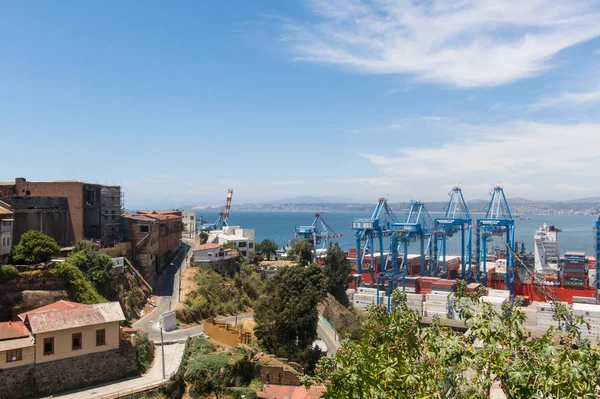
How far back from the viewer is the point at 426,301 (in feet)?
165

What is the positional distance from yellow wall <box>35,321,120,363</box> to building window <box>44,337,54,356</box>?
11 centimetres

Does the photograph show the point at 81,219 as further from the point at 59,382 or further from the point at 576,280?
the point at 576,280

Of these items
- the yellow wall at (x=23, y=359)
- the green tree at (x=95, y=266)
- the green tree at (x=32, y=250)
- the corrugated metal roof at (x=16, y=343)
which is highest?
the green tree at (x=32, y=250)

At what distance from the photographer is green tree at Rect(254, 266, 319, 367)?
85.7 ft

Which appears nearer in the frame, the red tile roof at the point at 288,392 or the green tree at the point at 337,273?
the red tile roof at the point at 288,392

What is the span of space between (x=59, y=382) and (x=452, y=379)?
1648 centimetres

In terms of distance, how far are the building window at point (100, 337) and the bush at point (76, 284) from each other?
488 centimetres

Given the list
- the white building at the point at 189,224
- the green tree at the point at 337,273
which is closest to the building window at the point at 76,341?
the green tree at the point at 337,273

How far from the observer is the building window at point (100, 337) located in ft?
69.5

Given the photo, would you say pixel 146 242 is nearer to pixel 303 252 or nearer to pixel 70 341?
pixel 70 341

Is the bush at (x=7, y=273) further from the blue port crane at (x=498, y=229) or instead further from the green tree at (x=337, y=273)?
the blue port crane at (x=498, y=229)

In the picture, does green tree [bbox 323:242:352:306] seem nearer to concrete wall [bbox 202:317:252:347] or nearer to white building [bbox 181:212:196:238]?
concrete wall [bbox 202:317:252:347]

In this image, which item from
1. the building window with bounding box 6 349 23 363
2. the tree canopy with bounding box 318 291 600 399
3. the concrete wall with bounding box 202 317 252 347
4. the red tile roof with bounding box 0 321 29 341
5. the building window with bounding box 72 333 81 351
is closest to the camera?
the tree canopy with bounding box 318 291 600 399

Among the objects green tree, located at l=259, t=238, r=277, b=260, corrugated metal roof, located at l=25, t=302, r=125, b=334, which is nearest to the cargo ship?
green tree, located at l=259, t=238, r=277, b=260
